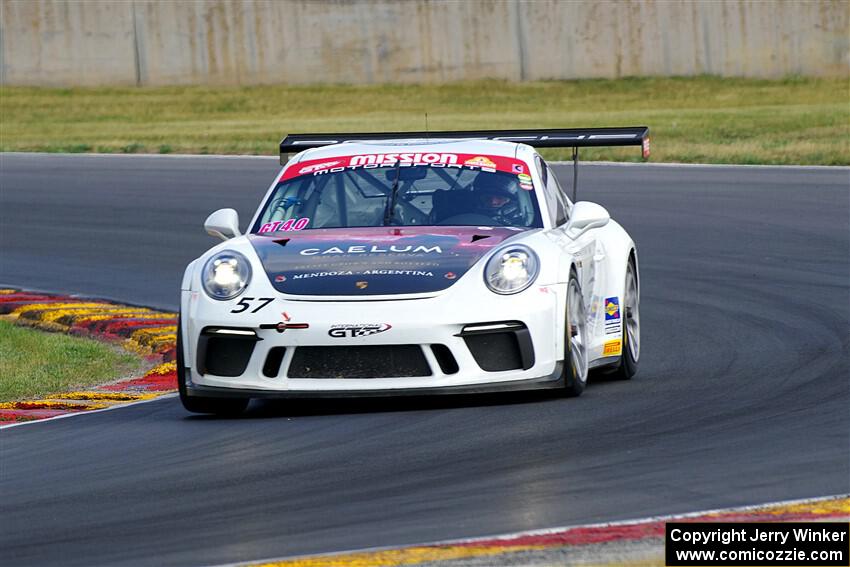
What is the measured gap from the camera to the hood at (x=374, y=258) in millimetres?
7578

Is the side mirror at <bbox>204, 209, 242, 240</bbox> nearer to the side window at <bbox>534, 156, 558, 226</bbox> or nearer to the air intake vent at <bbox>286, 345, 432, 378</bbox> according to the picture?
the air intake vent at <bbox>286, 345, 432, 378</bbox>

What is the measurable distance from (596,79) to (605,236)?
84.9ft

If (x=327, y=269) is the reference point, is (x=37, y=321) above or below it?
below

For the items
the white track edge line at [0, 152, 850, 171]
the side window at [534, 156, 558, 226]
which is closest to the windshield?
the side window at [534, 156, 558, 226]

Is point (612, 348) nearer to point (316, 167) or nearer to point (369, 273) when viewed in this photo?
point (369, 273)

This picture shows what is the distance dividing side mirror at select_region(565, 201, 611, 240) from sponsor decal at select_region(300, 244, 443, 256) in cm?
78

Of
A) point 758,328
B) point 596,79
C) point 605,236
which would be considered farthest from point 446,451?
point 596,79

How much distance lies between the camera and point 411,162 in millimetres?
8867

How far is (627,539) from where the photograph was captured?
4969mm

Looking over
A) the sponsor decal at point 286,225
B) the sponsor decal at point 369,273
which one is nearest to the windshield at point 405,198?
the sponsor decal at point 286,225

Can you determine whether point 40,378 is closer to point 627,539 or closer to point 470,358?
point 470,358

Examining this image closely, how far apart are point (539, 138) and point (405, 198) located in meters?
1.22

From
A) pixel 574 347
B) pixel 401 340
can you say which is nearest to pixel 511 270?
pixel 574 347

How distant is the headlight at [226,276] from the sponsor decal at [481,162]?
1475 millimetres
